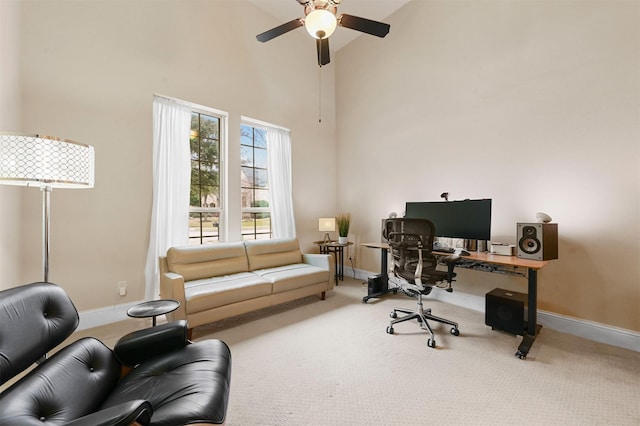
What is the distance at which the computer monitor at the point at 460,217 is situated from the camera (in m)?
3.01

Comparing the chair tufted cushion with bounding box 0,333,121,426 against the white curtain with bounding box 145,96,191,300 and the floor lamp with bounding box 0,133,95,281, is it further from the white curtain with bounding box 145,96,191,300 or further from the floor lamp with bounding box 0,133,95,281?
the white curtain with bounding box 145,96,191,300

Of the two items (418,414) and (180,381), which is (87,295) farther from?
(418,414)

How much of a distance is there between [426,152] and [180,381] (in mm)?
3872

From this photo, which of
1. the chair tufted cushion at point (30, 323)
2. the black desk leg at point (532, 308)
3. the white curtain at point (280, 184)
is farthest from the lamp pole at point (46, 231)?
the black desk leg at point (532, 308)

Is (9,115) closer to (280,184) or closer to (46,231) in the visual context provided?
(46,231)

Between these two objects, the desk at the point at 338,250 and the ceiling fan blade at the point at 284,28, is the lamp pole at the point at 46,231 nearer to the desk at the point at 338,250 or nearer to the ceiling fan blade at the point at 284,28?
the ceiling fan blade at the point at 284,28

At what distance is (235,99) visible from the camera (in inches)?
156

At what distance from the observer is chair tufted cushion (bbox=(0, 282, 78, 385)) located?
104 cm

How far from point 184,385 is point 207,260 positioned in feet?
7.01

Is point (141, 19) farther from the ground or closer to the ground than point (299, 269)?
farther from the ground

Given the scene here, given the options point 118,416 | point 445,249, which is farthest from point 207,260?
point 445,249

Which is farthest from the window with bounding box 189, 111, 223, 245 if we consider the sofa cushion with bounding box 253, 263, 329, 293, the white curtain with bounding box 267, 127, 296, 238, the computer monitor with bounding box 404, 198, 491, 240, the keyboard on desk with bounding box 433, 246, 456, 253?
the keyboard on desk with bounding box 433, 246, 456, 253

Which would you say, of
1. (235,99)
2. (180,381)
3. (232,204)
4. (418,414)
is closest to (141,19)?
(235,99)

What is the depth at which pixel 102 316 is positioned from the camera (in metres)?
2.89
